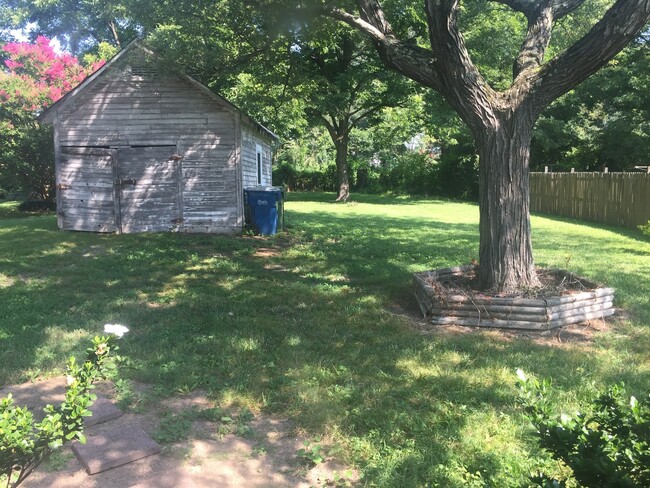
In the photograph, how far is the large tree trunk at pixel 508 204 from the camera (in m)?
6.00

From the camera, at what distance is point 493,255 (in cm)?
612

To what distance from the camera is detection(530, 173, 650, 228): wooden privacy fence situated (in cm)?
1451

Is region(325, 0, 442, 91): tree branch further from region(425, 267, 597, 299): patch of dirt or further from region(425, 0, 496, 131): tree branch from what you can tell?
region(425, 267, 597, 299): patch of dirt

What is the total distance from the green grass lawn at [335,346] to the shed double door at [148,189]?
116 inches

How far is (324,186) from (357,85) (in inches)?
648

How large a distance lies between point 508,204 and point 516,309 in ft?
4.16

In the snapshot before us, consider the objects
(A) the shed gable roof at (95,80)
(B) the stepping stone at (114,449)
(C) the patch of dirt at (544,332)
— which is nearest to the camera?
(B) the stepping stone at (114,449)

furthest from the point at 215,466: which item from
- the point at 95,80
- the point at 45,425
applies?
the point at 95,80

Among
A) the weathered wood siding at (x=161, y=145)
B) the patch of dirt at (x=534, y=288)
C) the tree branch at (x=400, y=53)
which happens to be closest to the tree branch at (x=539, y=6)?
the tree branch at (x=400, y=53)

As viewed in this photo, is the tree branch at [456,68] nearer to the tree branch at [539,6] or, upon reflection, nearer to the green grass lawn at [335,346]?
the tree branch at [539,6]

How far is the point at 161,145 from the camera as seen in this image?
1296 cm

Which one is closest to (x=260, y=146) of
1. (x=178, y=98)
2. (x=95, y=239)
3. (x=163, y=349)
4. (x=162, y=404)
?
(x=178, y=98)

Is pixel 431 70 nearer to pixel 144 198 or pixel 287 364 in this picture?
pixel 287 364

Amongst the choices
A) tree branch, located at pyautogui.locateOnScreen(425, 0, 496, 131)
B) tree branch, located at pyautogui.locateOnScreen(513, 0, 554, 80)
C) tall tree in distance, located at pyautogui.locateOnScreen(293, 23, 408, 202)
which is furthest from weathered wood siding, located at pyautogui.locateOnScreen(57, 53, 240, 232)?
tall tree in distance, located at pyautogui.locateOnScreen(293, 23, 408, 202)
